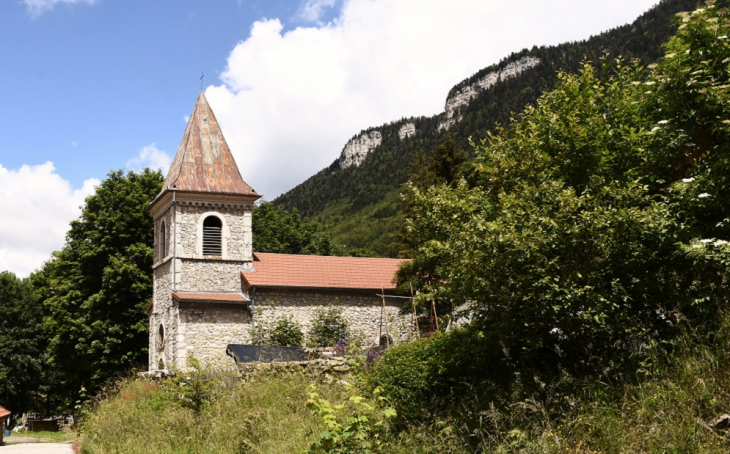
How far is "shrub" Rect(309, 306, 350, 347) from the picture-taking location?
907 inches

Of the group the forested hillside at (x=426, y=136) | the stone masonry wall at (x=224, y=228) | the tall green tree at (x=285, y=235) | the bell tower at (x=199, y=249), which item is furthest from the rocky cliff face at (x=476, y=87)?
the stone masonry wall at (x=224, y=228)

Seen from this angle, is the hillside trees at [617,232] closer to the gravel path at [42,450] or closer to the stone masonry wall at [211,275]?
the gravel path at [42,450]

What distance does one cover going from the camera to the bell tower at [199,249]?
22.0 meters

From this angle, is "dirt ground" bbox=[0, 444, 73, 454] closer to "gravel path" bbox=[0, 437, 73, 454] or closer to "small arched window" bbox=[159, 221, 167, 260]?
"gravel path" bbox=[0, 437, 73, 454]

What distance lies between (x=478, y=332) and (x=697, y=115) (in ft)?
11.9

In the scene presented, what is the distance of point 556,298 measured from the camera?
672cm

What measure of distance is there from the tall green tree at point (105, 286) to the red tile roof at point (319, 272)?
283 inches

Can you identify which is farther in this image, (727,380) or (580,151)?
(580,151)

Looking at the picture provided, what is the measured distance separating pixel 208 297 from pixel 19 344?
2520cm

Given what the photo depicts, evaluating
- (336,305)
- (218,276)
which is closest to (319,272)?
(336,305)

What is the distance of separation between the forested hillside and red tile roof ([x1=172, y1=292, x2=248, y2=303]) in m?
70.8

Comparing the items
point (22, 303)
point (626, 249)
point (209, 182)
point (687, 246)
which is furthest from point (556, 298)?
point (22, 303)

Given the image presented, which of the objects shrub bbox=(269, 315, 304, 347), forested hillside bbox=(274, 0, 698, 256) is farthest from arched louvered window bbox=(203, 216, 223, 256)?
forested hillside bbox=(274, 0, 698, 256)

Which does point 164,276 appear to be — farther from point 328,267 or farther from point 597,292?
point 597,292
